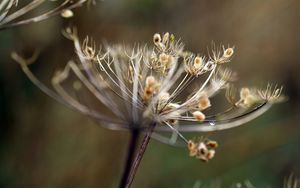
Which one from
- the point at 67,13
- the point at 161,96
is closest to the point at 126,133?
the point at 67,13

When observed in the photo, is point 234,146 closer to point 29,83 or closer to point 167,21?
point 167,21

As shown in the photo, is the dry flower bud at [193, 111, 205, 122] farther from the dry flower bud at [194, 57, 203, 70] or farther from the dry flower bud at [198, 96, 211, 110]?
the dry flower bud at [194, 57, 203, 70]

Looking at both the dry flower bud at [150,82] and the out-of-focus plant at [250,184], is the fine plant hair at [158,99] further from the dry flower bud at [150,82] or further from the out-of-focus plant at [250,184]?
the out-of-focus plant at [250,184]

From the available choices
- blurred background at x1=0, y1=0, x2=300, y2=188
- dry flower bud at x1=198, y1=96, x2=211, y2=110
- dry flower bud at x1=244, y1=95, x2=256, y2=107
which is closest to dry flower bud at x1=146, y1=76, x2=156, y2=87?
dry flower bud at x1=198, y1=96, x2=211, y2=110

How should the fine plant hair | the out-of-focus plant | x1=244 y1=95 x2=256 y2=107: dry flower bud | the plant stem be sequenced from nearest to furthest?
the plant stem
the fine plant hair
x1=244 y1=95 x2=256 y2=107: dry flower bud
the out-of-focus plant

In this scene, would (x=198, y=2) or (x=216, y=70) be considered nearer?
(x=216, y=70)

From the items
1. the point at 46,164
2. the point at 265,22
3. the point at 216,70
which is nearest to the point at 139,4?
the point at 265,22

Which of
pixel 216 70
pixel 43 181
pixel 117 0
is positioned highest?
pixel 117 0

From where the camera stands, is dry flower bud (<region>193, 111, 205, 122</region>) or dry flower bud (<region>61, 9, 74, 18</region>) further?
dry flower bud (<region>61, 9, 74, 18</region>)
